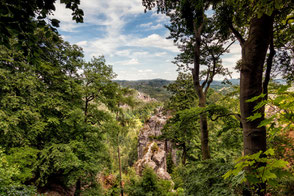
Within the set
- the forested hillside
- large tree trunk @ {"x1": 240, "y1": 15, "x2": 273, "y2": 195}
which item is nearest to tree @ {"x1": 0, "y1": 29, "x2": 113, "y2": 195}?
the forested hillside

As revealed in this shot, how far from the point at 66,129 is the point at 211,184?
983 cm

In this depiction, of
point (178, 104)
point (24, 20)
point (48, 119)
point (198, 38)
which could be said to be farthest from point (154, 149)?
point (24, 20)

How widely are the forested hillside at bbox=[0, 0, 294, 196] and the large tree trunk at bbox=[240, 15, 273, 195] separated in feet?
0.05

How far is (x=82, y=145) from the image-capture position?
8727 millimetres

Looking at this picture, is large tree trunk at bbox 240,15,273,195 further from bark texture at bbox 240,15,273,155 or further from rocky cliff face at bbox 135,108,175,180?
rocky cliff face at bbox 135,108,175,180

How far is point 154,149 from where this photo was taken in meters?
17.1

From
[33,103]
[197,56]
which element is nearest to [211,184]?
[197,56]

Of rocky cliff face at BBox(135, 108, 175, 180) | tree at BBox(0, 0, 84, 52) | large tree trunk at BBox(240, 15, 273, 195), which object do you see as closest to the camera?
tree at BBox(0, 0, 84, 52)

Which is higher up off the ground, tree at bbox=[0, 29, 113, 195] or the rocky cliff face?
tree at bbox=[0, 29, 113, 195]

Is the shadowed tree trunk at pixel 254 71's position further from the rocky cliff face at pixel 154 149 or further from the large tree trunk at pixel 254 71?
the rocky cliff face at pixel 154 149

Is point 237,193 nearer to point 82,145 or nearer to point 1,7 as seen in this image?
point 1,7

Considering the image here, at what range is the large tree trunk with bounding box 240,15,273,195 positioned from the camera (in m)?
2.04

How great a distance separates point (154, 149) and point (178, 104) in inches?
347

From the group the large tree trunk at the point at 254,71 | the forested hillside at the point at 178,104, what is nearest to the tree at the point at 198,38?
the forested hillside at the point at 178,104
